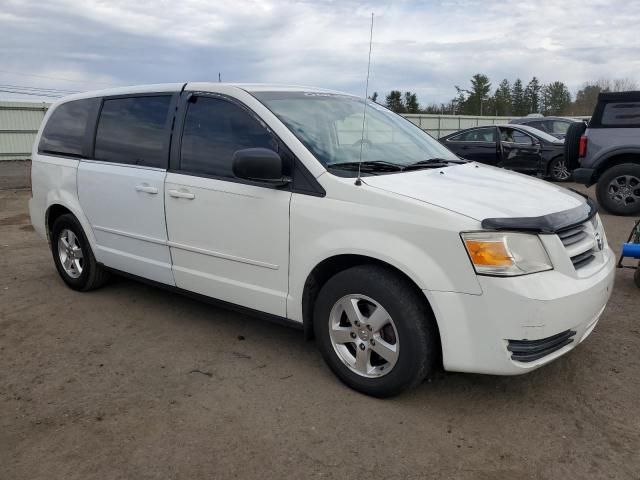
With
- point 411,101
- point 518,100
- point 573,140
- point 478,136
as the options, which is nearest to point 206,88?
point 573,140

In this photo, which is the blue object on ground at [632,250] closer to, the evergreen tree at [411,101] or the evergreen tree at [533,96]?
the evergreen tree at [411,101]

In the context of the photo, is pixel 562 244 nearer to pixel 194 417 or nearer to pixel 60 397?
pixel 194 417

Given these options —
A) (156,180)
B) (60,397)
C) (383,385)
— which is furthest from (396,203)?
(60,397)

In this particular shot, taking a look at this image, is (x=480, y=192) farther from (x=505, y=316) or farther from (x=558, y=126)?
(x=558, y=126)

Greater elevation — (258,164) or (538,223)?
(258,164)

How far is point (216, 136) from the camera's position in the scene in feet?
12.6

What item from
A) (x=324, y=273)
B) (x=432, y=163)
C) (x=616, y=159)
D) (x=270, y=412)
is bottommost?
(x=270, y=412)

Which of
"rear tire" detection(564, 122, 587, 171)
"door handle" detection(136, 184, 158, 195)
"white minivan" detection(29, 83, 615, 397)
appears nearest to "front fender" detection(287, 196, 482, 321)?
"white minivan" detection(29, 83, 615, 397)

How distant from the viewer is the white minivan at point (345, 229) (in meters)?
2.80

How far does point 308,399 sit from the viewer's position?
323cm

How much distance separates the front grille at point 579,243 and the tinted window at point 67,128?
3.89m

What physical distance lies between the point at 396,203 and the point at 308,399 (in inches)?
48.3

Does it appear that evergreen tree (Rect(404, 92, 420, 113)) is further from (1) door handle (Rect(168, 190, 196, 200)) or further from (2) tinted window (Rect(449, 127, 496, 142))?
(1) door handle (Rect(168, 190, 196, 200))

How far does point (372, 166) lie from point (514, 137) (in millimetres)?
10720
